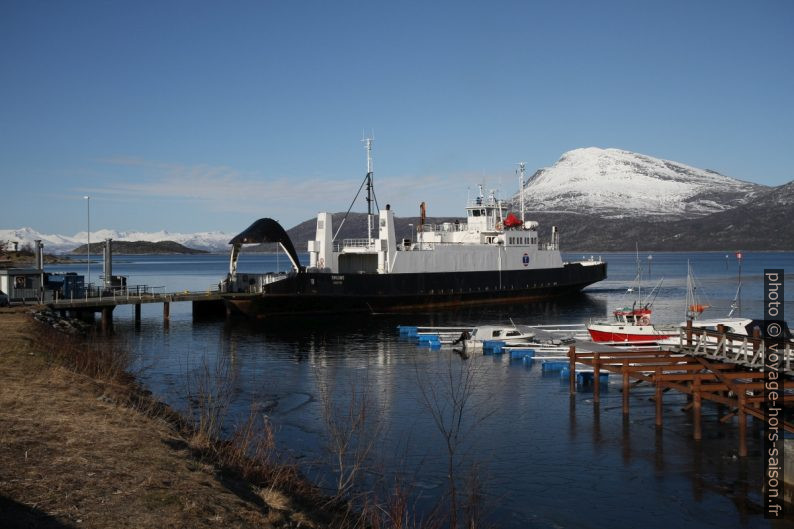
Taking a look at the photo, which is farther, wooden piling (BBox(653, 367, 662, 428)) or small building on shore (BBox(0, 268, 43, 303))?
small building on shore (BBox(0, 268, 43, 303))

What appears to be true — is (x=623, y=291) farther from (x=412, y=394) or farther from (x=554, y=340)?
(x=412, y=394)

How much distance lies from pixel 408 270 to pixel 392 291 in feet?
8.61

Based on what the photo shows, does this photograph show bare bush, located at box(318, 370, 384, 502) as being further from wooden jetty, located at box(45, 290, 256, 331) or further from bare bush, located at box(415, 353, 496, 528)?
wooden jetty, located at box(45, 290, 256, 331)

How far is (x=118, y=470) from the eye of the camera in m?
12.0

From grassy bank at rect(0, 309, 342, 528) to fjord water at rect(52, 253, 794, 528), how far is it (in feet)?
10.6

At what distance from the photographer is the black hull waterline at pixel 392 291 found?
5397cm

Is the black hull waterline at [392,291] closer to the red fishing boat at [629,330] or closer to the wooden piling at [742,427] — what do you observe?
the red fishing boat at [629,330]

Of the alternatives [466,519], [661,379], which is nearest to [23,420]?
[466,519]

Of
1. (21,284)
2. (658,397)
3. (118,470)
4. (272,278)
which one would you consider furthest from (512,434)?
(272,278)

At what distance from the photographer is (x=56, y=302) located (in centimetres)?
4516

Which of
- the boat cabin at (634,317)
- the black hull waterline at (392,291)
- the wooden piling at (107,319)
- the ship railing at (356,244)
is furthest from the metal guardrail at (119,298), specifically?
the boat cabin at (634,317)

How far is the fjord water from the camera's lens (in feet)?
53.4


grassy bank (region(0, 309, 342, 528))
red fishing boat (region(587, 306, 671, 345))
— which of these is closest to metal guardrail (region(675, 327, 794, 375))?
red fishing boat (region(587, 306, 671, 345))

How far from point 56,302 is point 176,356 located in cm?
1302
